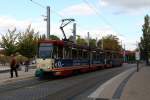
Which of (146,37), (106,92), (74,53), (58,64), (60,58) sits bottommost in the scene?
(106,92)

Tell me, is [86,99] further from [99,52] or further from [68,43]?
[99,52]

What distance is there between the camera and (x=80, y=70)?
146ft

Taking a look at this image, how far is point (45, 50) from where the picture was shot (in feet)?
117

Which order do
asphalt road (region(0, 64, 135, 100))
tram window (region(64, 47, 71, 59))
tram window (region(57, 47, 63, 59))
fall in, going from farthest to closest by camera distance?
1. tram window (region(64, 47, 71, 59))
2. tram window (region(57, 47, 63, 59))
3. asphalt road (region(0, 64, 135, 100))

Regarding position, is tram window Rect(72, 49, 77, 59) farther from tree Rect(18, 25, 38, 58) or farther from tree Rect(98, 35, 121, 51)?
tree Rect(98, 35, 121, 51)

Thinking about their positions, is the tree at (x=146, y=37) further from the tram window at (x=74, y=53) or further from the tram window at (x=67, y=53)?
the tram window at (x=67, y=53)

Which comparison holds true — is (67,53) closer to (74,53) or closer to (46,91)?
(74,53)

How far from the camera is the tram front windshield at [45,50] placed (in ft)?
116

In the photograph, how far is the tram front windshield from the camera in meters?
35.4

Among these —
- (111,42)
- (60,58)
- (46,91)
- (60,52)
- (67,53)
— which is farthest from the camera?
(111,42)

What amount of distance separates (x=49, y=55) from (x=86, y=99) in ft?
52.7

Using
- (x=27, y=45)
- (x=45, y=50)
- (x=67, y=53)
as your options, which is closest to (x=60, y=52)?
(x=45, y=50)

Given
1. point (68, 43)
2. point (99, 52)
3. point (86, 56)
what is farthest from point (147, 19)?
point (68, 43)

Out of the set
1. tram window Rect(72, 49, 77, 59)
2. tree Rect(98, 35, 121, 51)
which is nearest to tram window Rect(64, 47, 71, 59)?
tram window Rect(72, 49, 77, 59)
